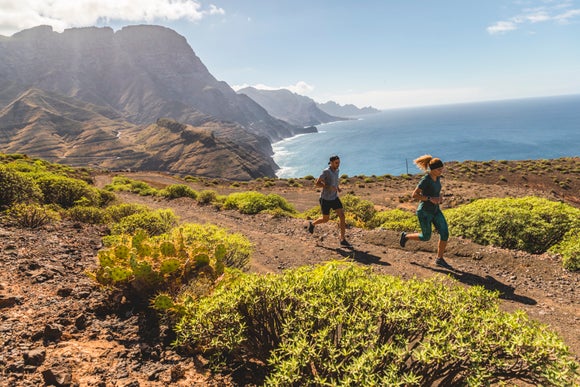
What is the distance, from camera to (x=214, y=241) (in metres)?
5.50

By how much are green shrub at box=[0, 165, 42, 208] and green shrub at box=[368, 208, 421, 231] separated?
10.9 metres

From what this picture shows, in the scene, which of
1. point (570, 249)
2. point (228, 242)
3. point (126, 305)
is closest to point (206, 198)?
point (228, 242)

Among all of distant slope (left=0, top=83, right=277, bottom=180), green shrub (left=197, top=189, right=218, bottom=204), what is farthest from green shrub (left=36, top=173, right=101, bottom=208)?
distant slope (left=0, top=83, right=277, bottom=180)

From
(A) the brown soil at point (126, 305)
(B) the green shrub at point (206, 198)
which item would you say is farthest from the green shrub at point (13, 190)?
(B) the green shrub at point (206, 198)

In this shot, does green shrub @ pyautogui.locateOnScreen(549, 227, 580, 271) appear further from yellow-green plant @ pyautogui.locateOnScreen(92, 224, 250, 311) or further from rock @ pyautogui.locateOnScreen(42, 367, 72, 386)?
rock @ pyautogui.locateOnScreen(42, 367, 72, 386)

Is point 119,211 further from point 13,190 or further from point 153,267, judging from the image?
point 153,267

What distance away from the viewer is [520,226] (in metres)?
8.28

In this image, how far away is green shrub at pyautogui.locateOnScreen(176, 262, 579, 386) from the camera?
2.08 metres

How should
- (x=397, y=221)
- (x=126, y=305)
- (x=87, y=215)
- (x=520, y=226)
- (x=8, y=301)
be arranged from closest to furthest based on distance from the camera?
(x=8, y=301) < (x=126, y=305) < (x=520, y=226) < (x=87, y=215) < (x=397, y=221)

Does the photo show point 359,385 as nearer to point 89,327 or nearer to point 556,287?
point 89,327

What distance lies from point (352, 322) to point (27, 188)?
33.9 ft

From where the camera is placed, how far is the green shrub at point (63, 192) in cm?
1042

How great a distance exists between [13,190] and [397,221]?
1209 cm

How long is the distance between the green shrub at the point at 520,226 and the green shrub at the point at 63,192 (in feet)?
41.2
